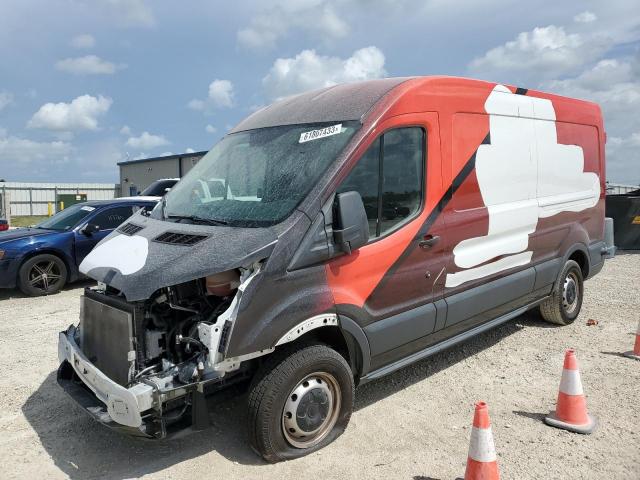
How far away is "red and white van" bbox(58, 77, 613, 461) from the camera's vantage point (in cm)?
312

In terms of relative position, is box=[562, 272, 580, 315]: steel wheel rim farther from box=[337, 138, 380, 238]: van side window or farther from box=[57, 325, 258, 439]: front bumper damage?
box=[57, 325, 258, 439]: front bumper damage

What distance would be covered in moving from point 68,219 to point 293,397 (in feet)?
24.0

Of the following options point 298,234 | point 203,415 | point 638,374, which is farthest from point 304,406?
point 638,374

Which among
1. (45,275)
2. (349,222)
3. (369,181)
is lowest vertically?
(45,275)

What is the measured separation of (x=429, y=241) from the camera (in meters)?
4.05

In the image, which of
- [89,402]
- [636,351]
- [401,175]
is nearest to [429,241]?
[401,175]

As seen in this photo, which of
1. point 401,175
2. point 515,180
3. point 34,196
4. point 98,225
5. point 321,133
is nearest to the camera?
point 321,133

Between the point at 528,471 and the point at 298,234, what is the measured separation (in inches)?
81.4

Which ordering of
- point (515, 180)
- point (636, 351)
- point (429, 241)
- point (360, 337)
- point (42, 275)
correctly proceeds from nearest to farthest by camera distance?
point (360, 337)
point (429, 241)
point (515, 180)
point (636, 351)
point (42, 275)

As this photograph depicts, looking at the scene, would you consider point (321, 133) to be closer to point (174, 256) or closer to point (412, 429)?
point (174, 256)

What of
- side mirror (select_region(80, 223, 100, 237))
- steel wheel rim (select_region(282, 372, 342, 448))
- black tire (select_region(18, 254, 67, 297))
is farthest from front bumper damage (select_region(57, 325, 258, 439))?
side mirror (select_region(80, 223, 100, 237))

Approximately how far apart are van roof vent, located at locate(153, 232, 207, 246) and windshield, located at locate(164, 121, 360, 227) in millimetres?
262

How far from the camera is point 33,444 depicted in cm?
375

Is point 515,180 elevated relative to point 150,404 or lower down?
elevated
